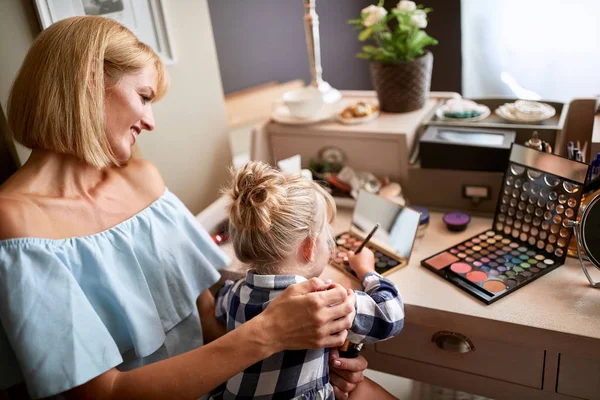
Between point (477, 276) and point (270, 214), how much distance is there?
1.55 ft

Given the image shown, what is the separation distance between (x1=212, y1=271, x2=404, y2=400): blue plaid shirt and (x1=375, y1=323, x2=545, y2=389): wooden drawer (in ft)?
0.56

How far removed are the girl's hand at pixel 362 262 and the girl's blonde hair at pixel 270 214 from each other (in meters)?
0.18

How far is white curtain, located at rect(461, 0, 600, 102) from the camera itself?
5.91ft

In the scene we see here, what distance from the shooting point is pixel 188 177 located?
1.58 m

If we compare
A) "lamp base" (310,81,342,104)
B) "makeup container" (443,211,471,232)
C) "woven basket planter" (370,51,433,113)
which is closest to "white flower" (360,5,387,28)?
"woven basket planter" (370,51,433,113)

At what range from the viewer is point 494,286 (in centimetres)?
108

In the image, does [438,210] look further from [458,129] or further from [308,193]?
[308,193]

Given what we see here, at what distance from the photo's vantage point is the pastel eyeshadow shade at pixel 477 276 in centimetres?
110

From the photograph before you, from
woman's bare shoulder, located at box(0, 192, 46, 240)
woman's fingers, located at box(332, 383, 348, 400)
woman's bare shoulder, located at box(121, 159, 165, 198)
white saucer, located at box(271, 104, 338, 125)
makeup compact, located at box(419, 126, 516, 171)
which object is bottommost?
woman's fingers, located at box(332, 383, 348, 400)

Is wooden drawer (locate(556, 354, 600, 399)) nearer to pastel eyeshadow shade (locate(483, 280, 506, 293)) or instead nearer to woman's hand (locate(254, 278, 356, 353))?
pastel eyeshadow shade (locate(483, 280, 506, 293))

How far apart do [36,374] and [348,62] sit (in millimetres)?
2080

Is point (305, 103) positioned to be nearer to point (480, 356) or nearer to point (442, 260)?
point (442, 260)

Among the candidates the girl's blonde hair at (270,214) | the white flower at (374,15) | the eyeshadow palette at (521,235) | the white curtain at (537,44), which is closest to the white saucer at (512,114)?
the eyeshadow palette at (521,235)

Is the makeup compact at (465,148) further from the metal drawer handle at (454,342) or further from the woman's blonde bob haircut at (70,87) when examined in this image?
the woman's blonde bob haircut at (70,87)
